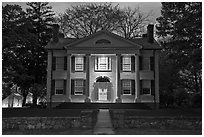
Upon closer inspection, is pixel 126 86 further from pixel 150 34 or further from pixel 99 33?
pixel 150 34

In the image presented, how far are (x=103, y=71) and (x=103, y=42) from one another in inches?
117

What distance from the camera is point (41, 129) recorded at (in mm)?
15000

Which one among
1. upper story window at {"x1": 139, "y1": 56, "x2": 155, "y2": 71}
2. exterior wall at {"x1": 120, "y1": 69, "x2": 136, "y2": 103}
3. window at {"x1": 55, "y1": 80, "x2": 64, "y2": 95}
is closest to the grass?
window at {"x1": 55, "y1": 80, "x2": 64, "y2": 95}

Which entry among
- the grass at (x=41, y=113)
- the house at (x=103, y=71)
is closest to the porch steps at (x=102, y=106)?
the house at (x=103, y=71)

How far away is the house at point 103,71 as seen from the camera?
29391 millimetres

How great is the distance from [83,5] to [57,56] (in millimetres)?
10203

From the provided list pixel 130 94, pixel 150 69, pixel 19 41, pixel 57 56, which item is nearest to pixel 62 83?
pixel 57 56

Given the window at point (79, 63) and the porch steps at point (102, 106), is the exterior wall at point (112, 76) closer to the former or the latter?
the window at point (79, 63)

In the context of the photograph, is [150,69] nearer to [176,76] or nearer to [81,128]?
[176,76]

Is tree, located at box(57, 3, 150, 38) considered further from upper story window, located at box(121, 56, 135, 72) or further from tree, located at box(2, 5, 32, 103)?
tree, located at box(2, 5, 32, 103)

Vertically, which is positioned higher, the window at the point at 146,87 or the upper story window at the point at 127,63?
the upper story window at the point at 127,63

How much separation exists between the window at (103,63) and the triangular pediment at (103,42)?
1.47 metres

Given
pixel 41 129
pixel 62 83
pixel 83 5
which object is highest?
pixel 83 5

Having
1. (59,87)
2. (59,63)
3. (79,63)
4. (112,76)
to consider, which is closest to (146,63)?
(112,76)
